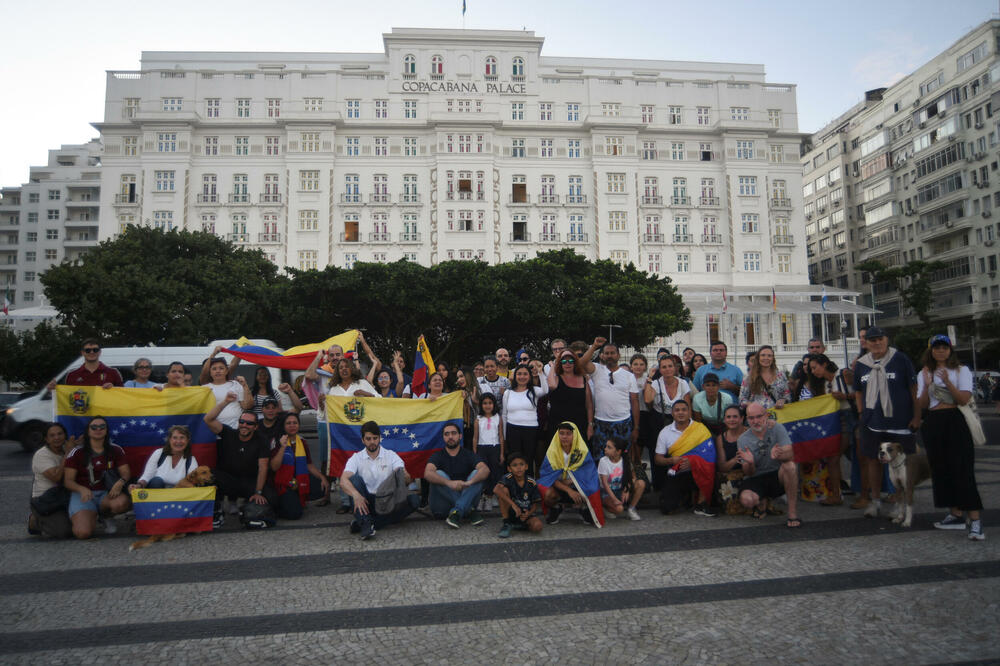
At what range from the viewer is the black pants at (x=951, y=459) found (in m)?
6.64

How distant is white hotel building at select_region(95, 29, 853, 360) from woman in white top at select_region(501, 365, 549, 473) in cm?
4549

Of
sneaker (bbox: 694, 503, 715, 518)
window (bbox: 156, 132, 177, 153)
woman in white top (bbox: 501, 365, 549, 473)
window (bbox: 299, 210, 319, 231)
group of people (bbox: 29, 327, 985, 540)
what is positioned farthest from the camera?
window (bbox: 156, 132, 177, 153)

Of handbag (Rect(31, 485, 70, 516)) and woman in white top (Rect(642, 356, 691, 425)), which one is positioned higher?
woman in white top (Rect(642, 356, 691, 425))

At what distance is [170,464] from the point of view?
777cm

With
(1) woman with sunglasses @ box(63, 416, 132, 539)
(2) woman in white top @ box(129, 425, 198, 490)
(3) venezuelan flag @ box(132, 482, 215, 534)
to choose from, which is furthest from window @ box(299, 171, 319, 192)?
(3) venezuelan flag @ box(132, 482, 215, 534)

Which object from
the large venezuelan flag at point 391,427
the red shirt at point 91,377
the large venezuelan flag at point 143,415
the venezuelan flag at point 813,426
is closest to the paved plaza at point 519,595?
the venezuelan flag at point 813,426

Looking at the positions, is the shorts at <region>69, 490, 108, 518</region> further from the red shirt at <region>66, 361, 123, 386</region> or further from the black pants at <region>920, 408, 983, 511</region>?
the black pants at <region>920, 408, 983, 511</region>

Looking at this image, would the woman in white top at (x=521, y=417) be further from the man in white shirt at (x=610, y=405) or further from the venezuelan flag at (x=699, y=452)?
the venezuelan flag at (x=699, y=452)

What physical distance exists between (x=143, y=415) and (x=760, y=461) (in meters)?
8.13

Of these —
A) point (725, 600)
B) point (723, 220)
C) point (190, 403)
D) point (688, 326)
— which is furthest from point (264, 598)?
point (723, 220)

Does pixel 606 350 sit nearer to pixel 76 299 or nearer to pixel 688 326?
pixel 76 299

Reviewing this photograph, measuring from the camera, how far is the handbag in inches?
293

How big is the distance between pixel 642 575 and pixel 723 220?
5642 cm

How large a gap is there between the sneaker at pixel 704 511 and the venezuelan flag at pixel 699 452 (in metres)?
0.10
